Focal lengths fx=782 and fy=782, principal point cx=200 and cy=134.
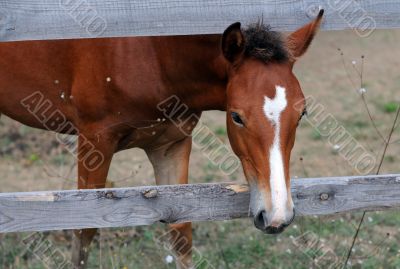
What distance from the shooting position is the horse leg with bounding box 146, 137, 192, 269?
4625 millimetres

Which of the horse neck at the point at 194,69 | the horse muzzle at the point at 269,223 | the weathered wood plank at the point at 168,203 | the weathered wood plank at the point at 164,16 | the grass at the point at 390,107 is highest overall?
the weathered wood plank at the point at 164,16

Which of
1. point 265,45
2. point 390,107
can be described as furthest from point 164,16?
point 390,107

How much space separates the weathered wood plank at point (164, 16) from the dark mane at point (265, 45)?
0.08 metres

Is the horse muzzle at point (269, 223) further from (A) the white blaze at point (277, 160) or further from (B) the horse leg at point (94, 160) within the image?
(B) the horse leg at point (94, 160)

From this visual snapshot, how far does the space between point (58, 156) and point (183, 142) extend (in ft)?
9.35

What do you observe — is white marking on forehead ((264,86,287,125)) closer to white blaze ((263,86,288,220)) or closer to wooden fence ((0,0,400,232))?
white blaze ((263,86,288,220))

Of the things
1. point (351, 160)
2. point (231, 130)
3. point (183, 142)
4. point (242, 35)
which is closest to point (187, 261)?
point (183, 142)

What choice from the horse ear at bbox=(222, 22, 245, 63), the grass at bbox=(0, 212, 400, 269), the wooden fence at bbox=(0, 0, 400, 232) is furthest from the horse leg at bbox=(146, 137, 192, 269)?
the wooden fence at bbox=(0, 0, 400, 232)

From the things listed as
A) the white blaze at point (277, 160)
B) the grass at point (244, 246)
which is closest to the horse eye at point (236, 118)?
the white blaze at point (277, 160)

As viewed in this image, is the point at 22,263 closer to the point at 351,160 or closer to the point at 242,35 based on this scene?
the point at 242,35

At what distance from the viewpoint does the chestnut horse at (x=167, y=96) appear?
3260 millimetres

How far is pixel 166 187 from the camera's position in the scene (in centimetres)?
316

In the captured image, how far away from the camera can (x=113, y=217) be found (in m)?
3.11

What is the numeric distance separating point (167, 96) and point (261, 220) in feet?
3.88
